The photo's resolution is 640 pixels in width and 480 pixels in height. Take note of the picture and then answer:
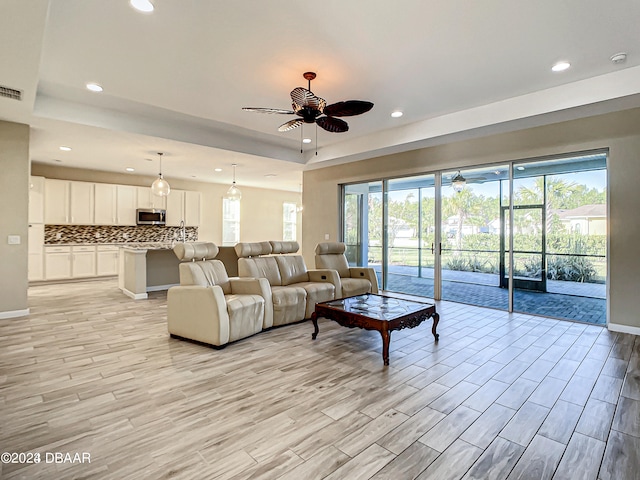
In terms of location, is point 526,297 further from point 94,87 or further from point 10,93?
point 10,93

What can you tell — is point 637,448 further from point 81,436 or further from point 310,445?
point 81,436

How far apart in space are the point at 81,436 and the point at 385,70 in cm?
402

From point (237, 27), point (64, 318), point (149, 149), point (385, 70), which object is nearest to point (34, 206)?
point (149, 149)

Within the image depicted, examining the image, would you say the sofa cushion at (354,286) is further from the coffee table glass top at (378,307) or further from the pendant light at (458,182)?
the pendant light at (458,182)

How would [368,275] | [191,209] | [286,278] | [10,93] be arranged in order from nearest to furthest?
[10,93] < [286,278] < [368,275] < [191,209]

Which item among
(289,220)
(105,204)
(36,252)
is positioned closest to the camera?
(36,252)

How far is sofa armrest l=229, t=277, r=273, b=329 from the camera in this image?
4.13m

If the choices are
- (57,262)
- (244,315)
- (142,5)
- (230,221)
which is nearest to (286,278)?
(244,315)

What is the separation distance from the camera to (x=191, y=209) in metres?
9.64

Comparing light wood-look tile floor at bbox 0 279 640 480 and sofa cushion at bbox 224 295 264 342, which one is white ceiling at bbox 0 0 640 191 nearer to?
sofa cushion at bbox 224 295 264 342

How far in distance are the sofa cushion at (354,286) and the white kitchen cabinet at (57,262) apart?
650 cm

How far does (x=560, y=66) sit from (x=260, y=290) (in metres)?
4.13

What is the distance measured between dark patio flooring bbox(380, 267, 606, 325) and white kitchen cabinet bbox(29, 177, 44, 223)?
7.87 meters

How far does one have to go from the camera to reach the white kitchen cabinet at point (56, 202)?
24.4 ft
